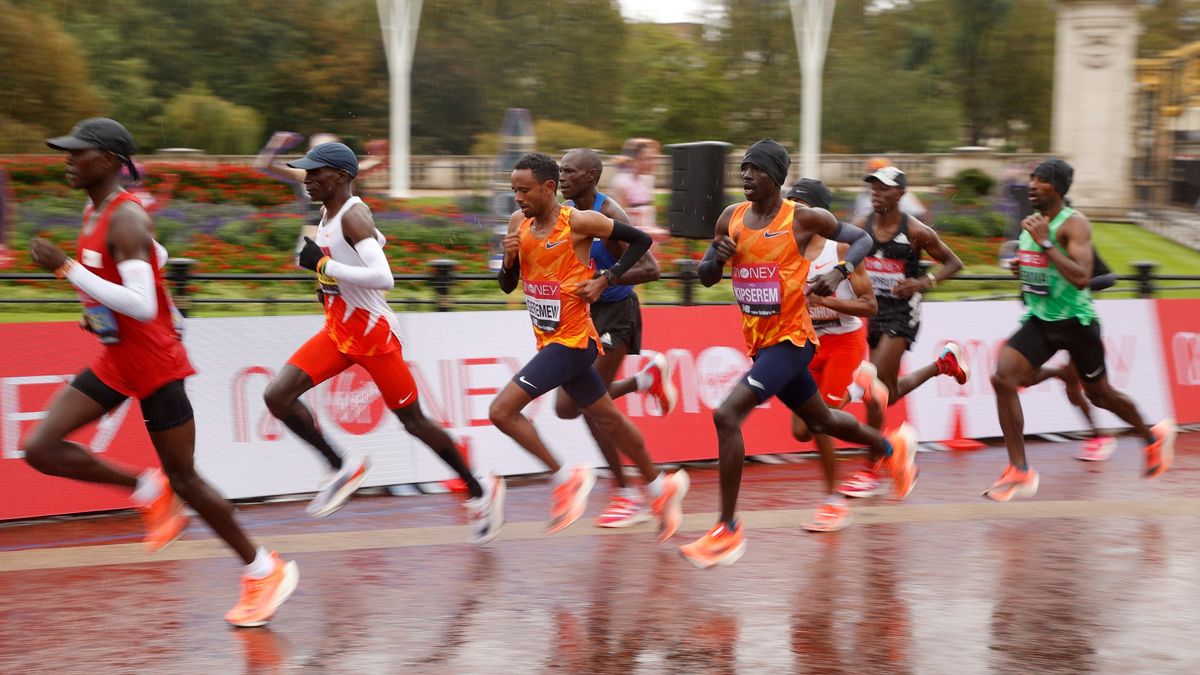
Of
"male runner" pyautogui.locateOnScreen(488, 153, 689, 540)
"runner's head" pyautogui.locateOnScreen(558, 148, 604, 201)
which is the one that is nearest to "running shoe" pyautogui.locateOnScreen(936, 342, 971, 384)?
"male runner" pyautogui.locateOnScreen(488, 153, 689, 540)

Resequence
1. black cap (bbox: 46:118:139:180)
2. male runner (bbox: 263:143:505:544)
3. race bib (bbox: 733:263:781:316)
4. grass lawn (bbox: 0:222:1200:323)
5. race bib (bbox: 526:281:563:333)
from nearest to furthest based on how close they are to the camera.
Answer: black cap (bbox: 46:118:139:180) < male runner (bbox: 263:143:505:544) < race bib (bbox: 733:263:781:316) < race bib (bbox: 526:281:563:333) < grass lawn (bbox: 0:222:1200:323)

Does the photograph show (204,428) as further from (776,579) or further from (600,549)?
(776,579)

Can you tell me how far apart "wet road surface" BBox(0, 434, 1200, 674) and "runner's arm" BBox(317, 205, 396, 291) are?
59.4 inches

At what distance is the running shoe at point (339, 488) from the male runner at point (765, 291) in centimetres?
199

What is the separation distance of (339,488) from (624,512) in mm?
1731

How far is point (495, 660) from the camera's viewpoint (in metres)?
5.32

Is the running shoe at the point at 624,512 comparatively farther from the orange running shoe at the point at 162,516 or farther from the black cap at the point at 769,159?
the orange running shoe at the point at 162,516

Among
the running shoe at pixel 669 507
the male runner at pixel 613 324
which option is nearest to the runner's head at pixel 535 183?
the male runner at pixel 613 324

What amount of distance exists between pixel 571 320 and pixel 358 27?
4233 cm

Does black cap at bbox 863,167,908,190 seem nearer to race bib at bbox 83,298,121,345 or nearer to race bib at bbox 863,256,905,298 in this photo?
race bib at bbox 863,256,905,298

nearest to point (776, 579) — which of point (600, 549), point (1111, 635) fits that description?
point (600, 549)

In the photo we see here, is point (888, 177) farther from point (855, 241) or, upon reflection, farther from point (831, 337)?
point (855, 241)

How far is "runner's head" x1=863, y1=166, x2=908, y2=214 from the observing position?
28.9 feet

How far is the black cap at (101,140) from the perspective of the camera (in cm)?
550
